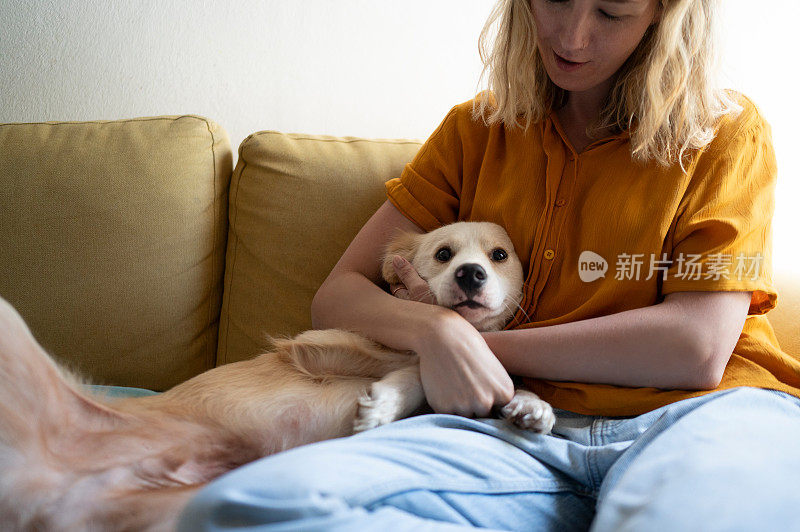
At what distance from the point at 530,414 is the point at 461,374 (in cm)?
13

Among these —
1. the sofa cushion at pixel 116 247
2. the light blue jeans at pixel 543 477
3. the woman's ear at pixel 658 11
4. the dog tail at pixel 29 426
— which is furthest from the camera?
the sofa cushion at pixel 116 247

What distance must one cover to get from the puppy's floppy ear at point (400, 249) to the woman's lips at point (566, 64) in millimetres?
484

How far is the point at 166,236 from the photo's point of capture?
1678mm

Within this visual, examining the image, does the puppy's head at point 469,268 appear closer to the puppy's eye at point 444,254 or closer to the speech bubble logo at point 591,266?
the puppy's eye at point 444,254

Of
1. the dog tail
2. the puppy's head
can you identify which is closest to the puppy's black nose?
the puppy's head

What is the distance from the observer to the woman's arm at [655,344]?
1064 mm

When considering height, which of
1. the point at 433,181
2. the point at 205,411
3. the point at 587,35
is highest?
the point at 587,35

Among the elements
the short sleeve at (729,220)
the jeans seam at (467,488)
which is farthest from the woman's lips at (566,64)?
the jeans seam at (467,488)

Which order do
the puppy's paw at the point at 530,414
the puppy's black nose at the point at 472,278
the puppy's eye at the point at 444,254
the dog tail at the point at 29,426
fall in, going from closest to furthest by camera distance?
1. the dog tail at the point at 29,426
2. the puppy's paw at the point at 530,414
3. the puppy's black nose at the point at 472,278
4. the puppy's eye at the point at 444,254

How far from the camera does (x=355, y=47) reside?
212 cm

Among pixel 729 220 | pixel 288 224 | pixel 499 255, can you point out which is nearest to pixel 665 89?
pixel 729 220

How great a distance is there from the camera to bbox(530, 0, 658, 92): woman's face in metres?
1.11

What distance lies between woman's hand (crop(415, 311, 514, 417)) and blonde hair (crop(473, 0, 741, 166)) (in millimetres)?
469

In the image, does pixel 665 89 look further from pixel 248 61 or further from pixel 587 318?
pixel 248 61
